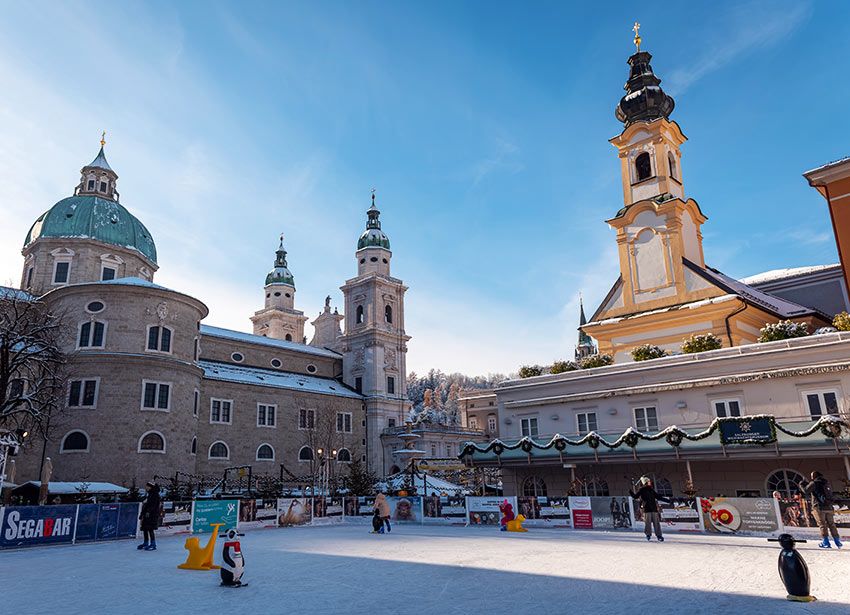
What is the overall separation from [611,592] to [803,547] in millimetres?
8587

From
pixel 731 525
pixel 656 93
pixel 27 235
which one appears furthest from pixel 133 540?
pixel 27 235

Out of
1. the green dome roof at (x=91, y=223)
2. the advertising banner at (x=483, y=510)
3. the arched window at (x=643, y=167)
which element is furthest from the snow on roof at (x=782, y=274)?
the green dome roof at (x=91, y=223)

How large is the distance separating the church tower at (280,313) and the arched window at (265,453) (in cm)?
3279

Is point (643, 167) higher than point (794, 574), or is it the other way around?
point (643, 167)

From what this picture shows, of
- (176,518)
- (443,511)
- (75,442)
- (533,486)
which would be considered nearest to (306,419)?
(75,442)

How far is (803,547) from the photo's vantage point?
1507 centimetres

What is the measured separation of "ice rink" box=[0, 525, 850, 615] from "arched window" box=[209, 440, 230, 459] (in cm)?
3061

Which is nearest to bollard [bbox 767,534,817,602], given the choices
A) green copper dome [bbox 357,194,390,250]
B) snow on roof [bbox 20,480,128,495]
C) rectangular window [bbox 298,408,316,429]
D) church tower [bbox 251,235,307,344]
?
snow on roof [bbox 20,480,128,495]

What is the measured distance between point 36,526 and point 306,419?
1486 inches

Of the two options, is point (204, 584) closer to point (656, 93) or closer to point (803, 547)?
point (803, 547)

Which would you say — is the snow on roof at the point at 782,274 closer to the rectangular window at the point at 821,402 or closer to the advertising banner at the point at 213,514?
the rectangular window at the point at 821,402

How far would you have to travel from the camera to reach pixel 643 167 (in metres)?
38.7

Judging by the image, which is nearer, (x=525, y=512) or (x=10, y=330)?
(x=525, y=512)

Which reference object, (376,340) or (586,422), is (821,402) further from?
(376,340)
